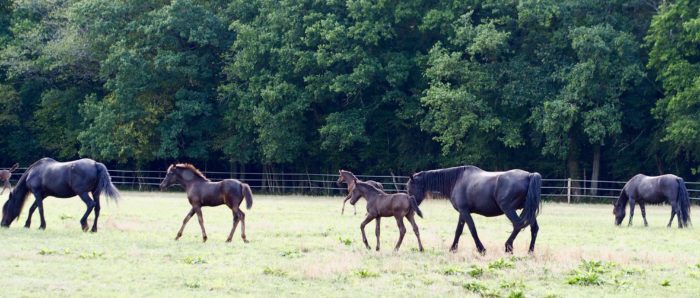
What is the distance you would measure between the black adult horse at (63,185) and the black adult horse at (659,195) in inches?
510

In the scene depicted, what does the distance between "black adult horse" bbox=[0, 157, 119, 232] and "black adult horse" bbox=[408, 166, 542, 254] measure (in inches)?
270

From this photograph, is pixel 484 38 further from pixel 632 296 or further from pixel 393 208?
pixel 632 296

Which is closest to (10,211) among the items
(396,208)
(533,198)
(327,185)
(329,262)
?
(396,208)

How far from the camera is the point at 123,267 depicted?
1560cm

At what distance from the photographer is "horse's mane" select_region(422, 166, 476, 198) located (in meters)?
18.7

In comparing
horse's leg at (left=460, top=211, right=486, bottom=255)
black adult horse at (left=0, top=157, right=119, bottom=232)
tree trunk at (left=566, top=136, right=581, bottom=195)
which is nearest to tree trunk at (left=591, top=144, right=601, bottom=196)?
tree trunk at (left=566, top=136, right=581, bottom=195)

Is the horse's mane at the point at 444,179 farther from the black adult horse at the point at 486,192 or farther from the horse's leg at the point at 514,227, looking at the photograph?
the horse's leg at the point at 514,227

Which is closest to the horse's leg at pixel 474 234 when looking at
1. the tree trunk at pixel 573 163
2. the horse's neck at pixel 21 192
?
the horse's neck at pixel 21 192

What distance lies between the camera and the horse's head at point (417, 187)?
1891 centimetres

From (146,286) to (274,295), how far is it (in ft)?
6.12

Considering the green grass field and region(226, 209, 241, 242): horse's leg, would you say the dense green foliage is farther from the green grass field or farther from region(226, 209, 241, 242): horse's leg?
region(226, 209, 241, 242): horse's leg

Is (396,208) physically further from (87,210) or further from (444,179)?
(87,210)

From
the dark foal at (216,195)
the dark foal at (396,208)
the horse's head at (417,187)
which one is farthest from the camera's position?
the dark foal at (216,195)

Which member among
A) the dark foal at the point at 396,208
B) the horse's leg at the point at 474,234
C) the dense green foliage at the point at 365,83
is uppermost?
the dense green foliage at the point at 365,83
